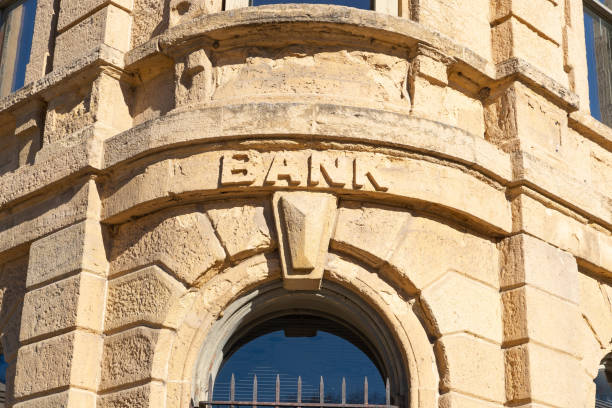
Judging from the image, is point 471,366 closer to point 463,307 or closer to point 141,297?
point 463,307

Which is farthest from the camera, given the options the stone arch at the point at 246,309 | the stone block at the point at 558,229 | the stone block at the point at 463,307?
the stone block at the point at 558,229

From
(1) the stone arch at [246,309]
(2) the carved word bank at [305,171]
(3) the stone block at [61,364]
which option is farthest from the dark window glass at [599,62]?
(3) the stone block at [61,364]

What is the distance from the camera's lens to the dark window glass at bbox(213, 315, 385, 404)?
23.3 ft

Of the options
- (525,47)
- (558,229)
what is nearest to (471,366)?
(558,229)

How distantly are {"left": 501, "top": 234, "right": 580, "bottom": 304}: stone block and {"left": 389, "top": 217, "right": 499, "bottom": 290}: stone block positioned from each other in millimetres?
88

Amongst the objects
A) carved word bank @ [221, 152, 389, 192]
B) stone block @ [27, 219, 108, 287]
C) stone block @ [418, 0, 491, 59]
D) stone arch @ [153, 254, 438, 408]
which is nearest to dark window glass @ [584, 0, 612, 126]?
stone block @ [418, 0, 491, 59]

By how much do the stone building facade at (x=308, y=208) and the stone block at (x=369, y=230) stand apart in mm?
13

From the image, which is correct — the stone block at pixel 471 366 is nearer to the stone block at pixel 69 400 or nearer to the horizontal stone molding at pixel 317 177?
the horizontal stone molding at pixel 317 177

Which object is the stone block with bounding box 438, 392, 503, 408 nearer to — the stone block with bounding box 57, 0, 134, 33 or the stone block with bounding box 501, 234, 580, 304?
the stone block with bounding box 501, 234, 580, 304

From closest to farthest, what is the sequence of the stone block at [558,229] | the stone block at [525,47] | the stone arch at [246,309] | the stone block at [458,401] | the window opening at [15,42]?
the stone block at [458,401] < the stone arch at [246,309] < the stone block at [558,229] < the stone block at [525,47] < the window opening at [15,42]

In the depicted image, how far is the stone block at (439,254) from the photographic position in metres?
6.78

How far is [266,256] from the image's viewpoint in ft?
22.3

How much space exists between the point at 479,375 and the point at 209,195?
205 cm

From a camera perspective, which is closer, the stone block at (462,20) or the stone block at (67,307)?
the stone block at (67,307)
